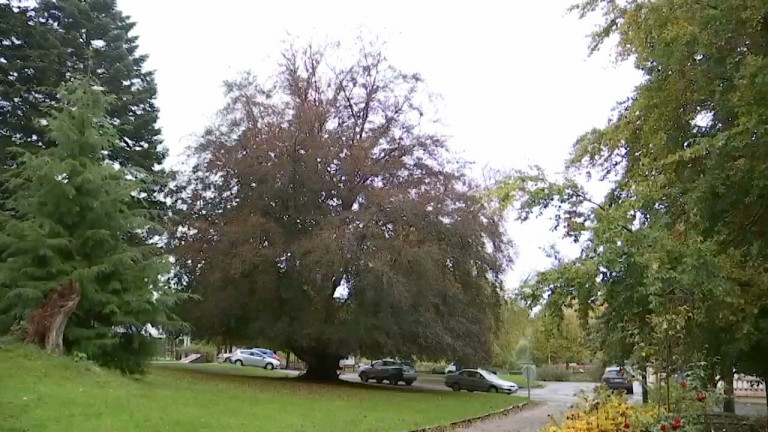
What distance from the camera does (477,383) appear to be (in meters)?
35.9

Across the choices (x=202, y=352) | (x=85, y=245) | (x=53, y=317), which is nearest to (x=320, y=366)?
(x=85, y=245)

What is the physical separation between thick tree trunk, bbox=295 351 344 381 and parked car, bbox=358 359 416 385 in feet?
24.2

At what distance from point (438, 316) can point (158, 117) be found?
1774cm

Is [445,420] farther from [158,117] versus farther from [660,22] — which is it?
[158,117]

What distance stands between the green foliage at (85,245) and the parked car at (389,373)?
67.0 ft

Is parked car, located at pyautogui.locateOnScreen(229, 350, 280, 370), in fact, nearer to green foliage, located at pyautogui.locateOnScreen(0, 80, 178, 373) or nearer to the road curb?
the road curb

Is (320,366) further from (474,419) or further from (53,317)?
(53,317)

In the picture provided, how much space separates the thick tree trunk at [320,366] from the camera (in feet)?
103

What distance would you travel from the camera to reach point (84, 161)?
786 inches

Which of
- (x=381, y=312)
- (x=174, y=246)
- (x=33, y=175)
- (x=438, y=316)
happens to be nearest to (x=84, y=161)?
(x=33, y=175)

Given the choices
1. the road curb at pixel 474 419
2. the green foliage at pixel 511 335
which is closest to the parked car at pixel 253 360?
the green foliage at pixel 511 335

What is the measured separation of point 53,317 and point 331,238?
10.5m

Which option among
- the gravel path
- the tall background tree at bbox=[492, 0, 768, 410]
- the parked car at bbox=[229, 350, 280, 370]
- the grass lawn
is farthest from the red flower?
the parked car at bbox=[229, 350, 280, 370]

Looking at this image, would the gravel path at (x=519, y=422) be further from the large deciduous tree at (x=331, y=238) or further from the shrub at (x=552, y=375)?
the shrub at (x=552, y=375)
